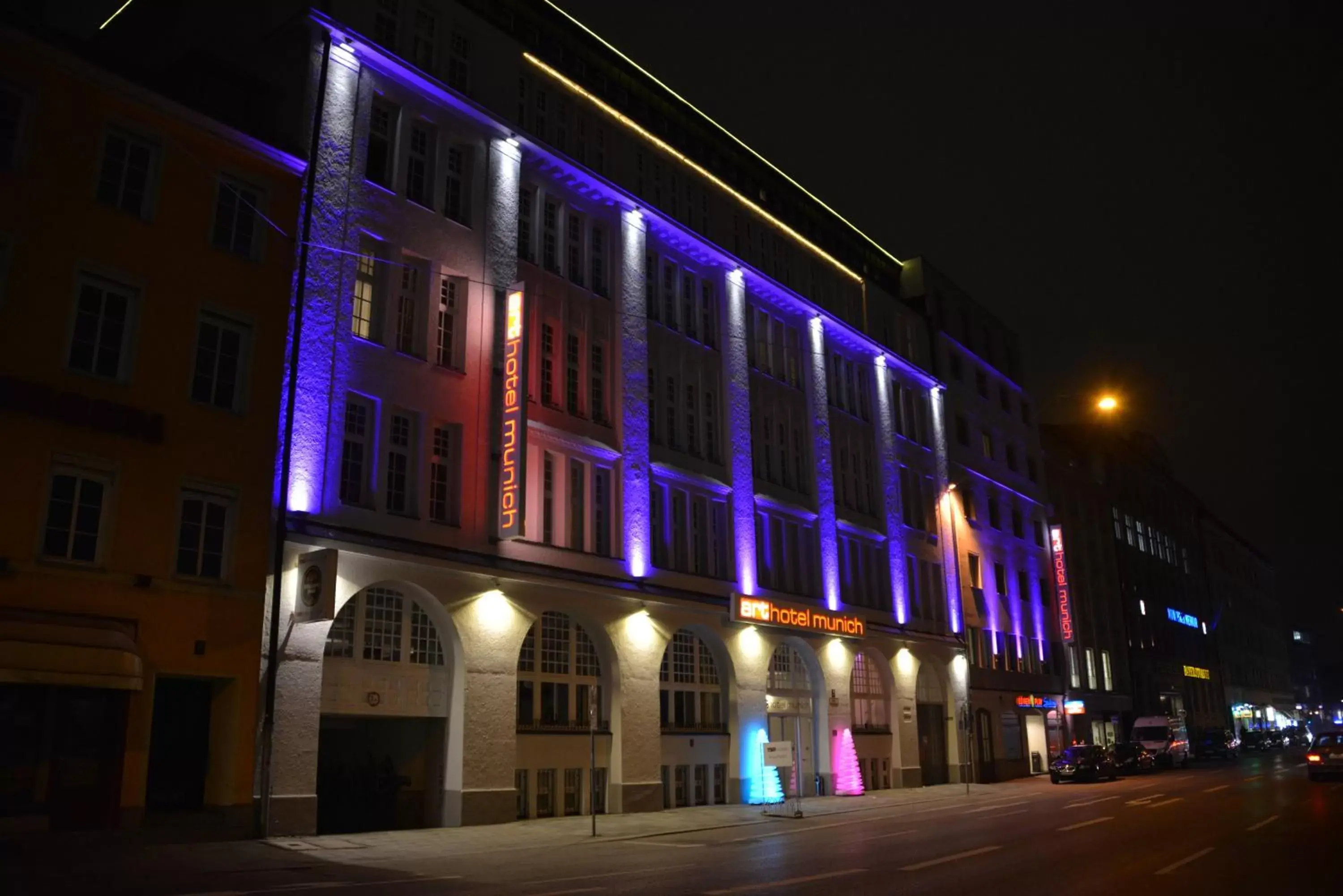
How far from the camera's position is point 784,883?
1337 cm

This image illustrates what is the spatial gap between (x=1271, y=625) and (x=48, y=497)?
128 meters

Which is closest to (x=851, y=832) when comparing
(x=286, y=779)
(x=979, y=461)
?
(x=286, y=779)

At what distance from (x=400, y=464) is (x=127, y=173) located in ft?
26.5

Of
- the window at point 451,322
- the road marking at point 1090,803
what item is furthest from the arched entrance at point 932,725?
the window at point 451,322

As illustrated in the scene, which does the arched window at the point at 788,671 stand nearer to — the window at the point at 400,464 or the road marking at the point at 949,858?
the window at the point at 400,464

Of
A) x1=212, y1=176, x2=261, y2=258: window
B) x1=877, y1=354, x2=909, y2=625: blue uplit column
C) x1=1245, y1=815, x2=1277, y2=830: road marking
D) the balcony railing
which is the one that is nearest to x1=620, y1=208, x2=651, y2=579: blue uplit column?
the balcony railing

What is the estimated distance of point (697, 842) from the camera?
2080cm

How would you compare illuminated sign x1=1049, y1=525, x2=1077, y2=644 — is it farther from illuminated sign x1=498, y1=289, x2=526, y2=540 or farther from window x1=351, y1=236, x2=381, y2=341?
window x1=351, y1=236, x2=381, y2=341

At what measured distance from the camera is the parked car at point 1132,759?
146ft

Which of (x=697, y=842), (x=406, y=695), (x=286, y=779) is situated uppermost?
(x=406, y=695)

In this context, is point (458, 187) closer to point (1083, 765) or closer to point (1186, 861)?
point (1186, 861)

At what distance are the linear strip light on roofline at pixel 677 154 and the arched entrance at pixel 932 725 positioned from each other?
1764cm

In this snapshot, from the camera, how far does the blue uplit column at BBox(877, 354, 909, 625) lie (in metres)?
41.9

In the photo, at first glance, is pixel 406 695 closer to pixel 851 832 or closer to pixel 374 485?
pixel 374 485
